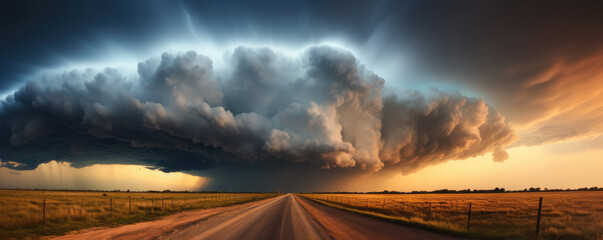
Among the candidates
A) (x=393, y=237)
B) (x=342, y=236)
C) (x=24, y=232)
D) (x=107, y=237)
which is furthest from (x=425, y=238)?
(x=24, y=232)

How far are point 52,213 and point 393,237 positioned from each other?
22.8m

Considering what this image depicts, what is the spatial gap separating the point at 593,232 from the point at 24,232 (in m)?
28.4

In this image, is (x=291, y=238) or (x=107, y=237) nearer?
(x=291, y=238)

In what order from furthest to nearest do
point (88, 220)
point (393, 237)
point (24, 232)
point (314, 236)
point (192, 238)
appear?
point (88, 220)
point (24, 232)
point (393, 237)
point (314, 236)
point (192, 238)

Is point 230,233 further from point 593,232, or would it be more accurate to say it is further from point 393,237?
point 593,232

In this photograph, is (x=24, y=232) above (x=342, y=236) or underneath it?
underneath

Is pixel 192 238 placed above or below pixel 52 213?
above

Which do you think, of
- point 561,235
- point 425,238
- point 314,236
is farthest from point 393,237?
point 561,235

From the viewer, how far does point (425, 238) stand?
40.9ft

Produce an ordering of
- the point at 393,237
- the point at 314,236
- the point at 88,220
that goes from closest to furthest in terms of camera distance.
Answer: the point at 314,236, the point at 393,237, the point at 88,220

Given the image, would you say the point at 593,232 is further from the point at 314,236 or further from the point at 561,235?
the point at 314,236

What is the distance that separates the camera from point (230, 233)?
1212 centimetres

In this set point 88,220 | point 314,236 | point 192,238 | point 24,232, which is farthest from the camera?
point 88,220

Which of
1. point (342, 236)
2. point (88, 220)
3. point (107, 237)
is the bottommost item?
point (88, 220)
